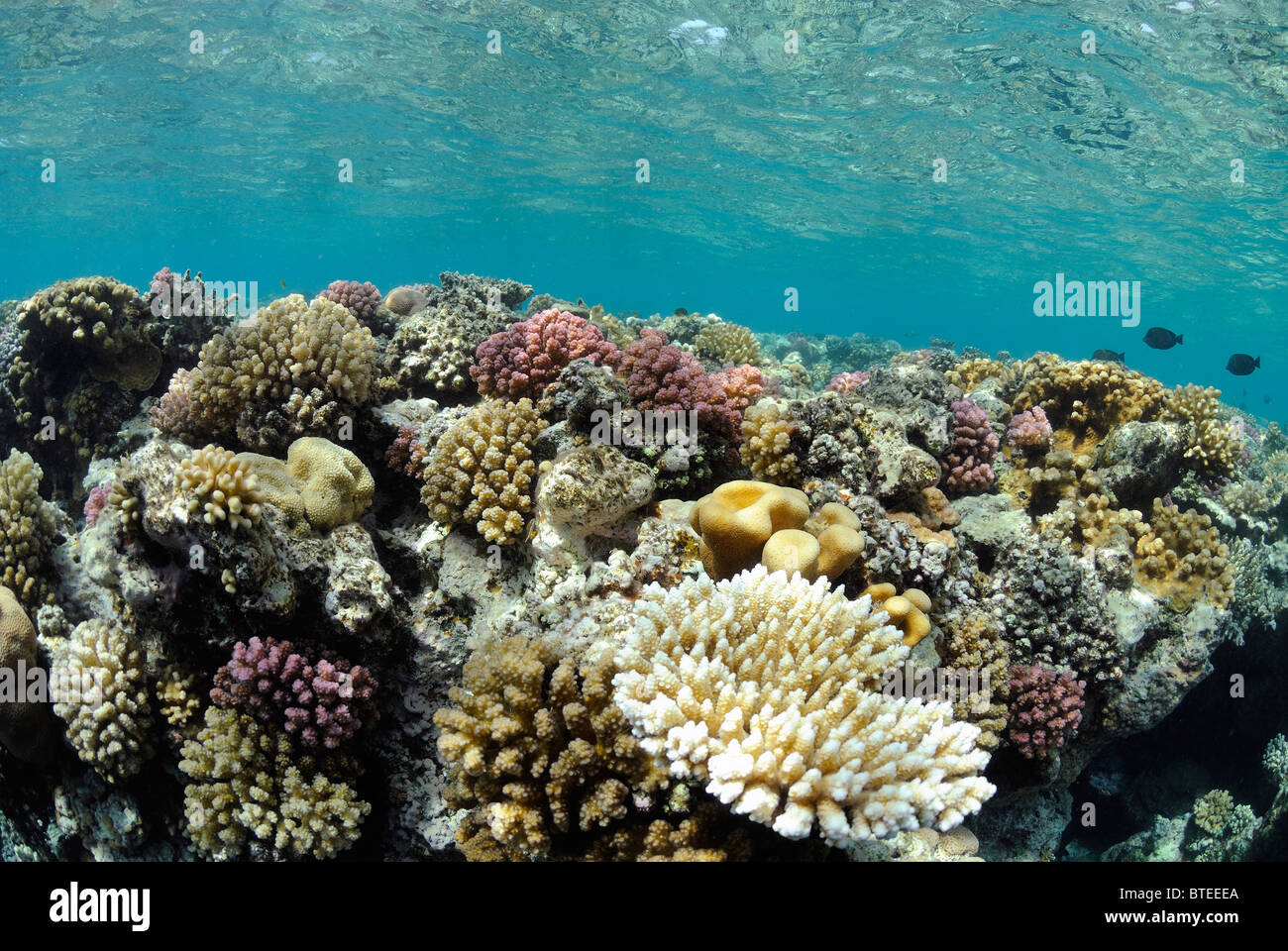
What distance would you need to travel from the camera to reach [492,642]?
12.6ft

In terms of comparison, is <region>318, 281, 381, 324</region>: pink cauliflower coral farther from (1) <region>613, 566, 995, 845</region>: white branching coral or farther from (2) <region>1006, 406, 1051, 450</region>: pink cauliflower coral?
(2) <region>1006, 406, 1051, 450</region>: pink cauliflower coral

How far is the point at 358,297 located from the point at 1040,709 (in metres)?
9.03

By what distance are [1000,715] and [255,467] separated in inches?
234

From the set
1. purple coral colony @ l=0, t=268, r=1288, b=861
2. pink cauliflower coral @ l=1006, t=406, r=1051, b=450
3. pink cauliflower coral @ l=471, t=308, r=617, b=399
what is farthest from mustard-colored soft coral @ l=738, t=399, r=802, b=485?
pink cauliflower coral @ l=1006, t=406, r=1051, b=450

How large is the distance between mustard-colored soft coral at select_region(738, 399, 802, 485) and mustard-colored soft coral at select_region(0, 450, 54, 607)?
6.10 m

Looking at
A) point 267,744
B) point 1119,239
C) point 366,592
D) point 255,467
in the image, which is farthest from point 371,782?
point 1119,239

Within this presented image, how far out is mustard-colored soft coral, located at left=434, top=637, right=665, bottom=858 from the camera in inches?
126

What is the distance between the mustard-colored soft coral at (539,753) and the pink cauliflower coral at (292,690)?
41.9 inches

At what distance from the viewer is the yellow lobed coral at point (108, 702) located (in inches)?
173

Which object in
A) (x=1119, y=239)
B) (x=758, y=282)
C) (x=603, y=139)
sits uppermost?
(x=603, y=139)

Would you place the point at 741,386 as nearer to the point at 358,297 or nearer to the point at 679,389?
the point at 679,389


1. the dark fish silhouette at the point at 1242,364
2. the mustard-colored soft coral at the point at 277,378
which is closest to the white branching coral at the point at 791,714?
the mustard-colored soft coral at the point at 277,378

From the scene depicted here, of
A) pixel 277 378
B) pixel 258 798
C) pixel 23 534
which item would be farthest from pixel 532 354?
pixel 23 534
